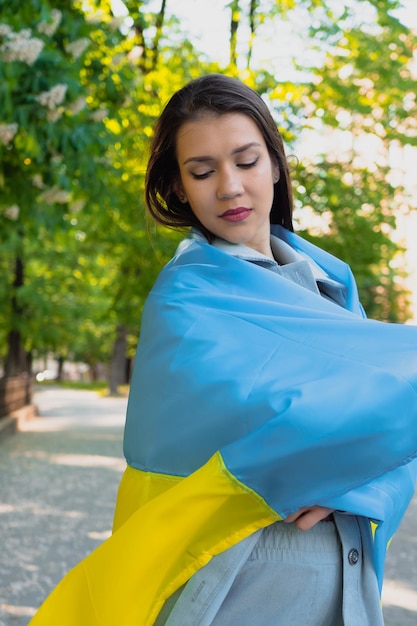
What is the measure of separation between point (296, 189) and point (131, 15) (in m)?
6.94

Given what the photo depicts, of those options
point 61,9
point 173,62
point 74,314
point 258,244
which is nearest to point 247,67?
point 173,62

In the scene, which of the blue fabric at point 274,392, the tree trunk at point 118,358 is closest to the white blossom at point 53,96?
the blue fabric at point 274,392

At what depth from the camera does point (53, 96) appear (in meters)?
7.26

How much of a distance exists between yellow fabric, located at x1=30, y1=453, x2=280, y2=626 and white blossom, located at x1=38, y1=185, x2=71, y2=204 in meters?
6.78

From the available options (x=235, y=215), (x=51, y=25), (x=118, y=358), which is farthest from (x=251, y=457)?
(x=118, y=358)

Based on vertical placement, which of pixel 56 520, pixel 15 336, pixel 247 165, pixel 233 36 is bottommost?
pixel 15 336

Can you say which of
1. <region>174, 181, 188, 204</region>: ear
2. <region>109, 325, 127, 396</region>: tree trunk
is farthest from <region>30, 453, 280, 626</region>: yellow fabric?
<region>109, 325, 127, 396</region>: tree trunk

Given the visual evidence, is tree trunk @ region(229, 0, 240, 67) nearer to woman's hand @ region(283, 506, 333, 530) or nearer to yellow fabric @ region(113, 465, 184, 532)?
yellow fabric @ region(113, 465, 184, 532)

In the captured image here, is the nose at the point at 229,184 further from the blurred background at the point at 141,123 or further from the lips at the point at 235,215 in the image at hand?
the blurred background at the point at 141,123

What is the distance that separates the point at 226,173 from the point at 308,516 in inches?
30.4

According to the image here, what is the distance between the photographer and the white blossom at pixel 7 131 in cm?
721

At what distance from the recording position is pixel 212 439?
5.62ft

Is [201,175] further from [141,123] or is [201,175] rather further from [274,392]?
[141,123]

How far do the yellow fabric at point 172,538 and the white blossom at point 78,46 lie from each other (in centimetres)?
694
